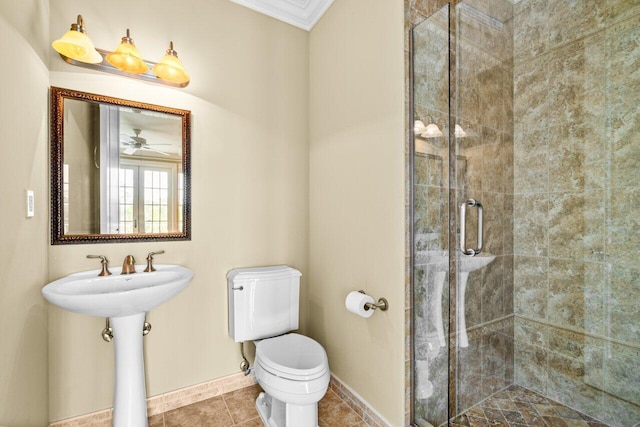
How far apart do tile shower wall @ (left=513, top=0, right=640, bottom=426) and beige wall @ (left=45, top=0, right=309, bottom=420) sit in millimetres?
1442

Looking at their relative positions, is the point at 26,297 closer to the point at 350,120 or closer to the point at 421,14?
the point at 350,120

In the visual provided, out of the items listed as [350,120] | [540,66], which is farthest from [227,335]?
[540,66]

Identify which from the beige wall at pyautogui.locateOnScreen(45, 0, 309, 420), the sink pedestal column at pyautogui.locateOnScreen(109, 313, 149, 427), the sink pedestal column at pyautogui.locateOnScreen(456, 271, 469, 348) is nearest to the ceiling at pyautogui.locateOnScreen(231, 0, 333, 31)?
the beige wall at pyautogui.locateOnScreen(45, 0, 309, 420)

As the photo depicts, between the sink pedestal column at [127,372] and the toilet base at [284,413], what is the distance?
0.63m

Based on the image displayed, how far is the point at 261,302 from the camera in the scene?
6.28 ft

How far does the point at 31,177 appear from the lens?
4.38 feet

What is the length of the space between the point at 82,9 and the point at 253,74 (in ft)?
3.13

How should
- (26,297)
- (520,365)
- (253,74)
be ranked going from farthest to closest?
(253,74)
(520,365)
(26,297)

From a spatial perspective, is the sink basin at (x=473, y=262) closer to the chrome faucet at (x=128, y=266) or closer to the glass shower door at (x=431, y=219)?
the glass shower door at (x=431, y=219)

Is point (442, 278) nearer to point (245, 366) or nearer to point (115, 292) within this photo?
point (245, 366)

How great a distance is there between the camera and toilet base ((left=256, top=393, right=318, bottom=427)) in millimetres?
1491

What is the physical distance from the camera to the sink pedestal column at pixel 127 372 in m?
1.46

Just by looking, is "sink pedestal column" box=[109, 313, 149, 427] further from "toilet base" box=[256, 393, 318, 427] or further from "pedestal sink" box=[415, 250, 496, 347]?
"pedestal sink" box=[415, 250, 496, 347]

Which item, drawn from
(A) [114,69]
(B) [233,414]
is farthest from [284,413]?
(A) [114,69]
